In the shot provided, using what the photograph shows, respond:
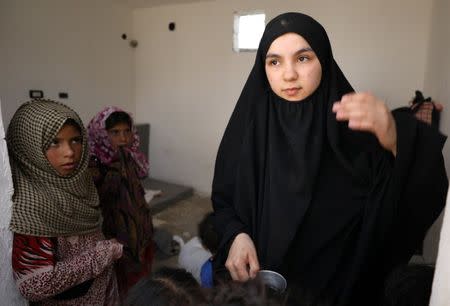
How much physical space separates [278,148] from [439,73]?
175 cm

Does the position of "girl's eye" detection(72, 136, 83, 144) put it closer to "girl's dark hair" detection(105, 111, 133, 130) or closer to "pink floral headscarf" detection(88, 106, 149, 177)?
"pink floral headscarf" detection(88, 106, 149, 177)

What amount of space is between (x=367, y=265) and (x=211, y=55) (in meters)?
3.07

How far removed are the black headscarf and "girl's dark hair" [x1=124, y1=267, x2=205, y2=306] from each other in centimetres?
35

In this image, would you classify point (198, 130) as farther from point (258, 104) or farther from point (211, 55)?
point (258, 104)

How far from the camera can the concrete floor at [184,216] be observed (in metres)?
2.94

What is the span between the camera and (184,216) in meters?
3.27

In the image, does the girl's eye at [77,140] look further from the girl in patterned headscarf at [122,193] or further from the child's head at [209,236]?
the child's head at [209,236]

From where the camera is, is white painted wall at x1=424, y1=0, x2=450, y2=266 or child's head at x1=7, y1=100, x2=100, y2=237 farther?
white painted wall at x1=424, y1=0, x2=450, y2=266

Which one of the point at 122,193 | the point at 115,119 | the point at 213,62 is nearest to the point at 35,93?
the point at 213,62

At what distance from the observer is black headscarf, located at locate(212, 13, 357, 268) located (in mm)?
779

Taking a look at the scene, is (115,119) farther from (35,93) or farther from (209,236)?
(35,93)

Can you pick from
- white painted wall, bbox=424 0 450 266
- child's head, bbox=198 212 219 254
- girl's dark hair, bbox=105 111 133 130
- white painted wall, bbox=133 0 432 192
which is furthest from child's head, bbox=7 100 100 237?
white painted wall, bbox=133 0 432 192

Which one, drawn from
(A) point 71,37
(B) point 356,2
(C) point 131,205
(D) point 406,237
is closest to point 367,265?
(D) point 406,237

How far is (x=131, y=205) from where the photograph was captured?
139cm
